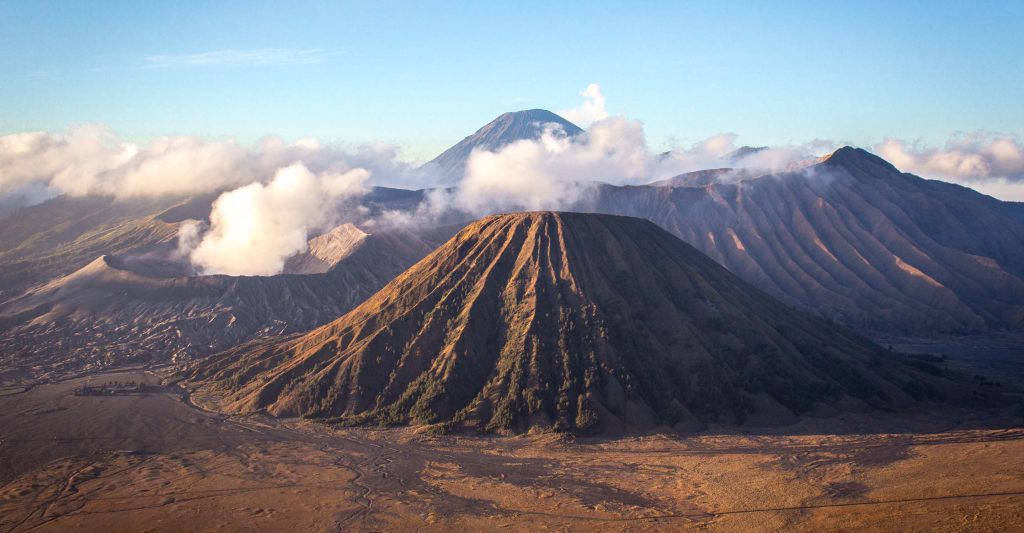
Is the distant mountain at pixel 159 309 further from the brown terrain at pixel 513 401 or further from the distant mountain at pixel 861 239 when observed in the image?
the distant mountain at pixel 861 239

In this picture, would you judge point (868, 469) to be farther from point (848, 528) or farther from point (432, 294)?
point (432, 294)

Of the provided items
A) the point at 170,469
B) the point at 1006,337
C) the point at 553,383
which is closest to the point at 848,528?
the point at 553,383

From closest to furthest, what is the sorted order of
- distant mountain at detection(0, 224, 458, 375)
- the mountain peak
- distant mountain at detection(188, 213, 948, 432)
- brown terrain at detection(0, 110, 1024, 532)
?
1. brown terrain at detection(0, 110, 1024, 532)
2. distant mountain at detection(188, 213, 948, 432)
3. distant mountain at detection(0, 224, 458, 375)
4. the mountain peak

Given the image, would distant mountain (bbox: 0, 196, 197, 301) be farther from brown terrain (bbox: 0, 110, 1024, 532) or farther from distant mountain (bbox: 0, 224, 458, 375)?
brown terrain (bbox: 0, 110, 1024, 532)

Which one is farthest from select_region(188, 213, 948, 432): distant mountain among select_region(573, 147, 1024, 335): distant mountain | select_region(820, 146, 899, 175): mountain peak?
select_region(820, 146, 899, 175): mountain peak

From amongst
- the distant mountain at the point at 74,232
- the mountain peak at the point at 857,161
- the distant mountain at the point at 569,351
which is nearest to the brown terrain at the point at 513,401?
the distant mountain at the point at 569,351

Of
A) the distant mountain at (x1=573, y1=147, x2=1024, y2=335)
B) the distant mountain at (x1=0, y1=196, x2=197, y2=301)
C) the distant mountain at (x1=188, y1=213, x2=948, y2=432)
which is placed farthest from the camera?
the distant mountain at (x1=0, y1=196, x2=197, y2=301)
